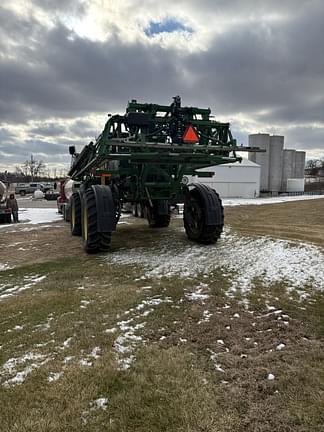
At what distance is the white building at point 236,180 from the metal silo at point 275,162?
30.1 ft

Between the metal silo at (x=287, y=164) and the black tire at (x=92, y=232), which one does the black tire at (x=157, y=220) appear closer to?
the black tire at (x=92, y=232)

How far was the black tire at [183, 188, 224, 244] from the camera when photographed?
8.17 metres

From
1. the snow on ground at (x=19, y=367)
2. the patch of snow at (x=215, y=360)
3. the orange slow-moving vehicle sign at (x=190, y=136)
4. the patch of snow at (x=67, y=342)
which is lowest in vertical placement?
the snow on ground at (x=19, y=367)

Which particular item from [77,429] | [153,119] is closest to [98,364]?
[77,429]

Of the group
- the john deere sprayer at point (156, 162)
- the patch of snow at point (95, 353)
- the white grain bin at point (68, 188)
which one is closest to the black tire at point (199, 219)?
the john deere sprayer at point (156, 162)

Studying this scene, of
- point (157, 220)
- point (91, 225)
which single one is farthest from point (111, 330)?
point (157, 220)

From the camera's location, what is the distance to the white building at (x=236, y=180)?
1452 inches

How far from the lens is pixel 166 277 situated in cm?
561

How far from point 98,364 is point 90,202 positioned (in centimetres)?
467

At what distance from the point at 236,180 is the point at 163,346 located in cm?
3545

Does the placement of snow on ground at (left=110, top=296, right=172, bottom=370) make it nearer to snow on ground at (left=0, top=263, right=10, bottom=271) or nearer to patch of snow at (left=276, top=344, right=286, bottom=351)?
patch of snow at (left=276, top=344, right=286, bottom=351)

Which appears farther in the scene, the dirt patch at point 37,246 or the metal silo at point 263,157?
the metal silo at point 263,157

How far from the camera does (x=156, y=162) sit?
25.0ft

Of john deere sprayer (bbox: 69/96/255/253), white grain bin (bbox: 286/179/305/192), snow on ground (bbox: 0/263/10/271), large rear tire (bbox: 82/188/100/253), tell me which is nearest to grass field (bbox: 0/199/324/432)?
snow on ground (bbox: 0/263/10/271)
